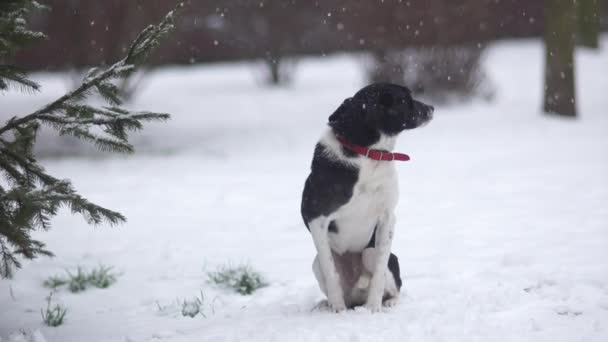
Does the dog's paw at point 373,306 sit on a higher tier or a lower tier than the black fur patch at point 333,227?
lower

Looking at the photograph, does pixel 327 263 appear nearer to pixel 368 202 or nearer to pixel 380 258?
pixel 380 258

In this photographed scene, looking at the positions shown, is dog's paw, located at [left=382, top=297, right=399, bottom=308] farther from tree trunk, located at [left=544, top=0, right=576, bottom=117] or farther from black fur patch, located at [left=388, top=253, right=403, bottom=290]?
tree trunk, located at [left=544, top=0, right=576, bottom=117]

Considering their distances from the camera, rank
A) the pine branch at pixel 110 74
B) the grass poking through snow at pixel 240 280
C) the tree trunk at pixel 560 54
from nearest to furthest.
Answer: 1. the pine branch at pixel 110 74
2. the grass poking through snow at pixel 240 280
3. the tree trunk at pixel 560 54

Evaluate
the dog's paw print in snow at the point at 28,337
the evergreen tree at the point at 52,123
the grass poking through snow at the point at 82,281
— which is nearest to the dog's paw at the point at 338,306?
the evergreen tree at the point at 52,123

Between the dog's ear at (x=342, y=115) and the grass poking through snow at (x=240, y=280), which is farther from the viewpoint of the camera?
the grass poking through snow at (x=240, y=280)

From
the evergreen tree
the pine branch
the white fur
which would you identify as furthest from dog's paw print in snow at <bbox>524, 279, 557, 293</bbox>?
the pine branch

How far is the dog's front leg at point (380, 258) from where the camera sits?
12.2 feet

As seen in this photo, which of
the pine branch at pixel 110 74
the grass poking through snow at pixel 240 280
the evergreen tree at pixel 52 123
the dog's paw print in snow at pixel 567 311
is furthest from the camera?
the grass poking through snow at pixel 240 280

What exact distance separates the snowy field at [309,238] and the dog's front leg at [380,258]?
4.1 inches

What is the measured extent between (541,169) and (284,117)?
5.96m

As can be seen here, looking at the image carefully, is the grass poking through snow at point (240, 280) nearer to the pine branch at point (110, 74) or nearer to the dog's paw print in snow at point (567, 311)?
the pine branch at point (110, 74)

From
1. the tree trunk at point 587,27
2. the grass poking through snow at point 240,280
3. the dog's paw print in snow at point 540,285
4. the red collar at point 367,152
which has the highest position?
the tree trunk at point 587,27

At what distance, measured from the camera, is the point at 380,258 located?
373 centimetres

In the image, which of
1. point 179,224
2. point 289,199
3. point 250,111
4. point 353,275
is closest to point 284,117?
point 250,111
